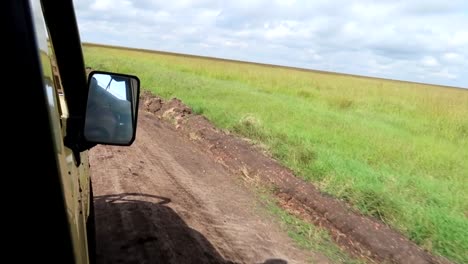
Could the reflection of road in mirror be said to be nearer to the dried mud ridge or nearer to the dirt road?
the dirt road

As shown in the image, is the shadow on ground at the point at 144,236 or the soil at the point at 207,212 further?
the soil at the point at 207,212

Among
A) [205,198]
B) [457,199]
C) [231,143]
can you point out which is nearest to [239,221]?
[205,198]

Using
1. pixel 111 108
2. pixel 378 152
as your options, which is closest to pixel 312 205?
pixel 378 152

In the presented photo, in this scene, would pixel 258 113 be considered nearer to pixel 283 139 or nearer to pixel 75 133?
pixel 283 139

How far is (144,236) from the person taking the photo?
4184 mm

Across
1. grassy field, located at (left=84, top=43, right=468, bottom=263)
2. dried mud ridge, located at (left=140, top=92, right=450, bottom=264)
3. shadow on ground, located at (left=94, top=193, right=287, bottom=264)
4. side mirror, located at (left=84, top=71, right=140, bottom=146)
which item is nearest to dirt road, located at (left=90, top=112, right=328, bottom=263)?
shadow on ground, located at (left=94, top=193, right=287, bottom=264)

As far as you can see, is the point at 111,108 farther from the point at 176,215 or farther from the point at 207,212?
the point at 207,212

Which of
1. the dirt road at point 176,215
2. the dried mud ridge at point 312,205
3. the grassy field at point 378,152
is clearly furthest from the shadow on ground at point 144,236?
the grassy field at point 378,152

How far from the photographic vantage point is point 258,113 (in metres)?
13.0

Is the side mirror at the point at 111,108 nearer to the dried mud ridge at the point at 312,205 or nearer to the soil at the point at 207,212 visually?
the soil at the point at 207,212

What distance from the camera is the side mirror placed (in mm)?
1809

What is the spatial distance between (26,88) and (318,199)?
227 inches

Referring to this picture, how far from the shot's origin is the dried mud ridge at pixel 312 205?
5.04 meters

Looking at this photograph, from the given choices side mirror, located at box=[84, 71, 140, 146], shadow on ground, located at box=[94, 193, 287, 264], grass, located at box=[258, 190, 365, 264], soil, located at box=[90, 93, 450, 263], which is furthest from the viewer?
A: grass, located at box=[258, 190, 365, 264]
